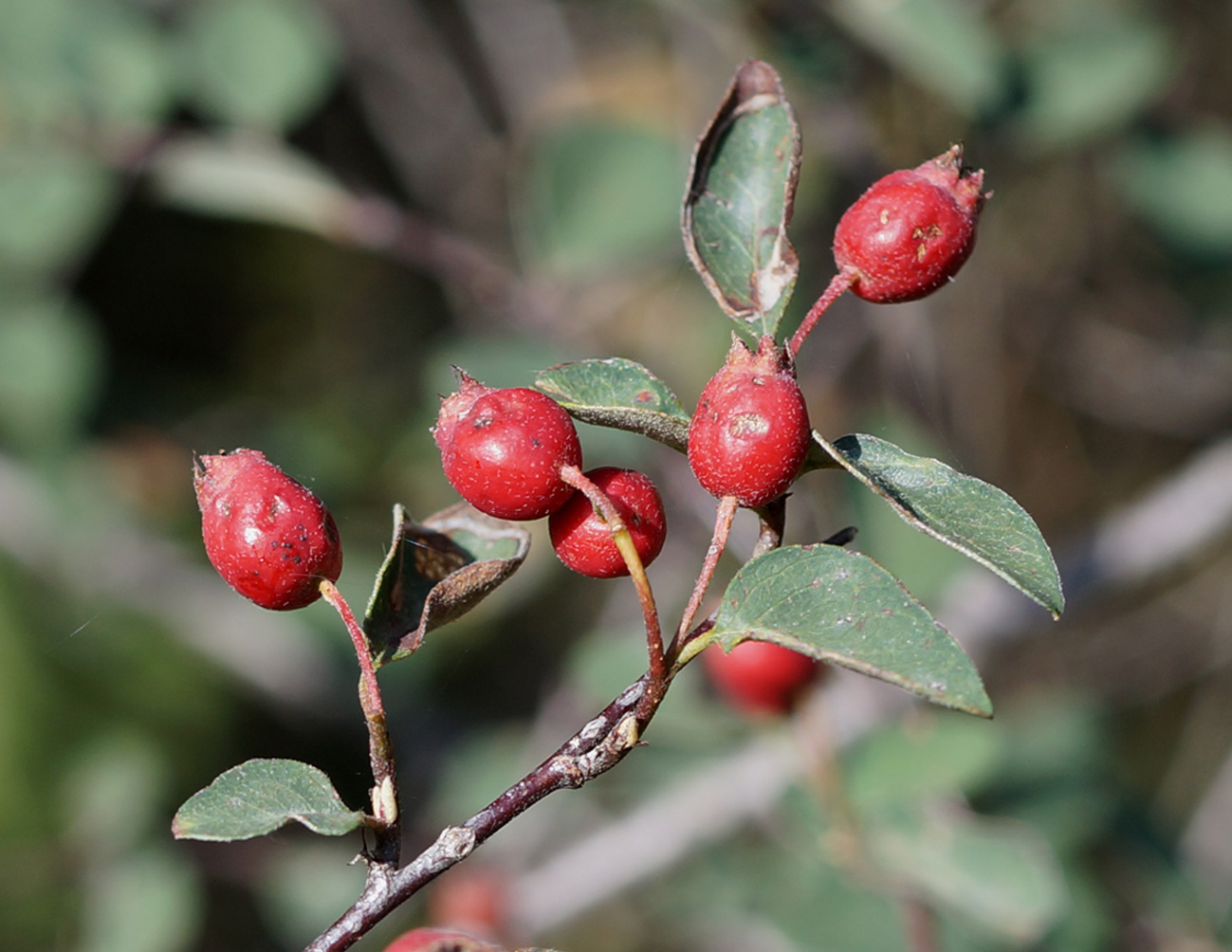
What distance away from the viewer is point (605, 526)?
0.75 m

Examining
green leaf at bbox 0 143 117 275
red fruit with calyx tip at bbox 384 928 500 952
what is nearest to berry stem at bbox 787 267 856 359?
red fruit with calyx tip at bbox 384 928 500 952

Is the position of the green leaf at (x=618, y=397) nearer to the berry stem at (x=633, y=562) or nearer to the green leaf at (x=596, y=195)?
the berry stem at (x=633, y=562)

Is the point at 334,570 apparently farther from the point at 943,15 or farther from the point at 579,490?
the point at 943,15

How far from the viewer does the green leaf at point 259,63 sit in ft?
6.39

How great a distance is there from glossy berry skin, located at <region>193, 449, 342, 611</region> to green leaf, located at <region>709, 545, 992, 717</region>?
282mm

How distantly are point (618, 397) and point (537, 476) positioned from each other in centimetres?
9

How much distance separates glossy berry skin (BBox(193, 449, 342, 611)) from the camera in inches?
29.3

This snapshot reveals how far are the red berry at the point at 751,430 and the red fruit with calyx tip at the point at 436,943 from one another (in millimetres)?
354

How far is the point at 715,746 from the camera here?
2.08 metres

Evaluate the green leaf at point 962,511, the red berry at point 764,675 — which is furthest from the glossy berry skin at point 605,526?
the red berry at point 764,675

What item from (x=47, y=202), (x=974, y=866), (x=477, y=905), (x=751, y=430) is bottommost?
(x=477, y=905)

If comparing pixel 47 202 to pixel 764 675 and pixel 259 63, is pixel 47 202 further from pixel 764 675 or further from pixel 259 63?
pixel 764 675

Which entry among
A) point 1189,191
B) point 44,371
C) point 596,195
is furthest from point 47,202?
point 1189,191

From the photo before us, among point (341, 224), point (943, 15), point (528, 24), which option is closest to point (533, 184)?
point (341, 224)
